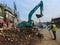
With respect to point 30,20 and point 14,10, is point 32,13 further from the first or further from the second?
point 14,10

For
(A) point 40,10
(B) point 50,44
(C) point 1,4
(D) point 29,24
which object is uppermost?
(C) point 1,4

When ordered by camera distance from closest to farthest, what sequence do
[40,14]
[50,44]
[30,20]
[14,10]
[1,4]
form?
[50,44] → [40,14] → [30,20] → [1,4] → [14,10]

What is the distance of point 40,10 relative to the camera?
107ft

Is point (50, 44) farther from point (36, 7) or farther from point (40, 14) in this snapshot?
point (36, 7)

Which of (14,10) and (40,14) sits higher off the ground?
(14,10)

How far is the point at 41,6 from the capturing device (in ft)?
111

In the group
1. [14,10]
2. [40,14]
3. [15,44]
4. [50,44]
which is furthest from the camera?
[14,10]

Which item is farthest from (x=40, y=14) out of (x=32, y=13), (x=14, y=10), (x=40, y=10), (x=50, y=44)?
(x=14, y=10)

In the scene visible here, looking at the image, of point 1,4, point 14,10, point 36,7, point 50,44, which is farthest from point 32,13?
point 14,10

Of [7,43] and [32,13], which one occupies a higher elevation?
[32,13]

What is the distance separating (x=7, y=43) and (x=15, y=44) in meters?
0.78

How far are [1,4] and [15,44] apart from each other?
33.5 m

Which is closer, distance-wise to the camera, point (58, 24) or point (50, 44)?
point (50, 44)

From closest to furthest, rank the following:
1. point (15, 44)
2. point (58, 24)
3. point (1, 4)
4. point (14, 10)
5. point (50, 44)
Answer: point (15, 44), point (50, 44), point (1, 4), point (58, 24), point (14, 10)
